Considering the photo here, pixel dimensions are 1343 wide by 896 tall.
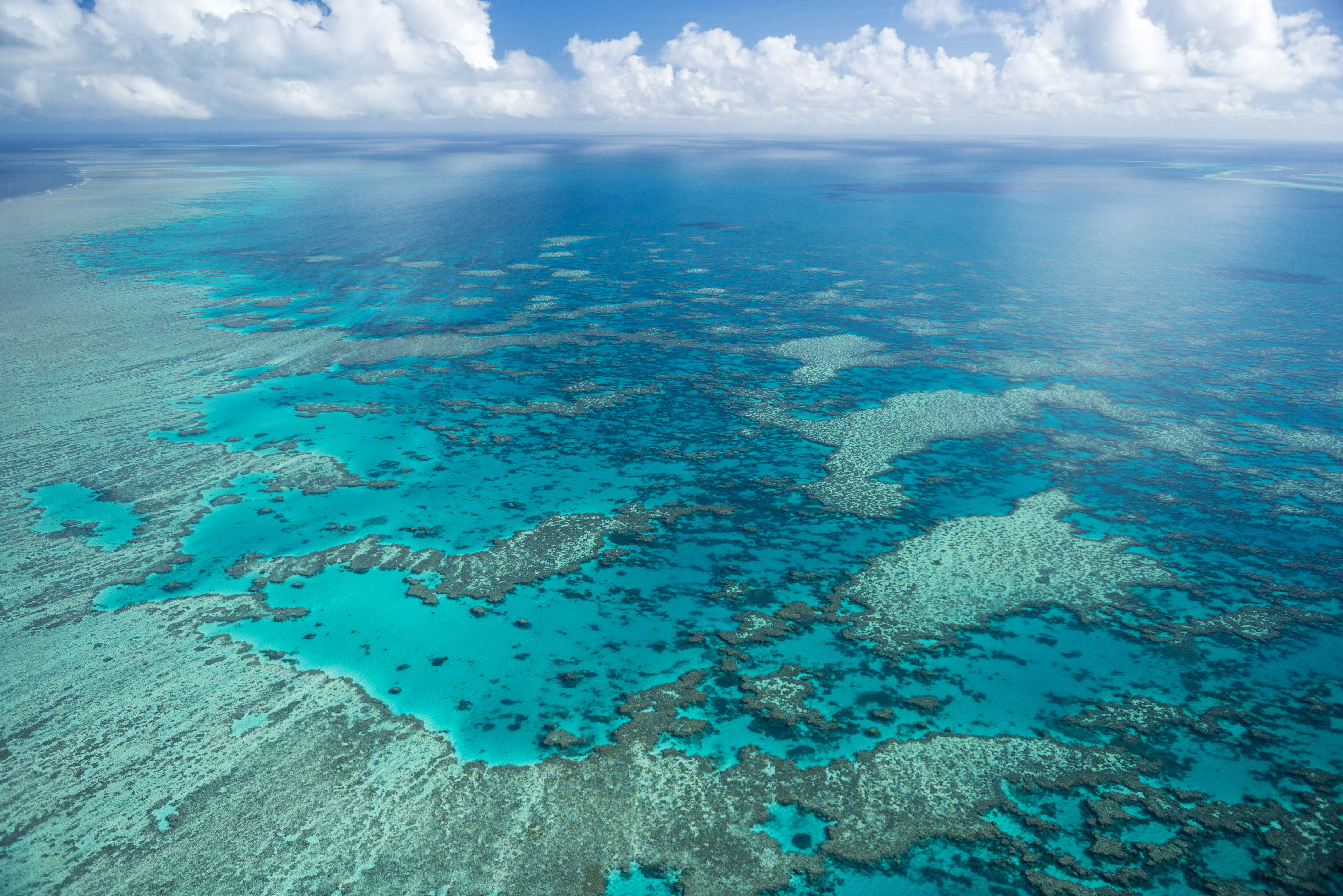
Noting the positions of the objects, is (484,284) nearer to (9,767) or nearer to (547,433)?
(547,433)

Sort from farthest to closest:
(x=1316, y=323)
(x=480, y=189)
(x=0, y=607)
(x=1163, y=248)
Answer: (x=480, y=189)
(x=1163, y=248)
(x=1316, y=323)
(x=0, y=607)

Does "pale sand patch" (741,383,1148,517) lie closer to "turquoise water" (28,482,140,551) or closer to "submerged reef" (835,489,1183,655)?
"submerged reef" (835,489,1183,655)

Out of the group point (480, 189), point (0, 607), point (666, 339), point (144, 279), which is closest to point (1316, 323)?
point (666, 339)

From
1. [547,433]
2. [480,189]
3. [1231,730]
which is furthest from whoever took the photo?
[480,189]

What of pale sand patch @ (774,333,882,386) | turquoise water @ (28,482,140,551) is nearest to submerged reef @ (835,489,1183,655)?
pale sand patch @ (774,333,882,386)

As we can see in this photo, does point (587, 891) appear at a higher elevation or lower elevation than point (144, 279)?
lower

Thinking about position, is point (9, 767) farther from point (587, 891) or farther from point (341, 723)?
point (587, 891)

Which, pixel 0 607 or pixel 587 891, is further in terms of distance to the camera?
pixel 0 607

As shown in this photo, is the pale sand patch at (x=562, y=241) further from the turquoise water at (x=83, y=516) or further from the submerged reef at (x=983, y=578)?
the submerged reef at (x=983, y=578)
